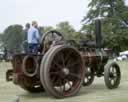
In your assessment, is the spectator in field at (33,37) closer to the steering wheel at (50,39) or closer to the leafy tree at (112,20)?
the steering wheel at (50,39)

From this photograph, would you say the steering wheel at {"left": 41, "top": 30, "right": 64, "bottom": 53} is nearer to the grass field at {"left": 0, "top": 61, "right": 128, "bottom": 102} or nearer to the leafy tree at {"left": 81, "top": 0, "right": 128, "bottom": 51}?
the grass field at {"left": 0, "top": 61, "right": 128, "bottom": 102}

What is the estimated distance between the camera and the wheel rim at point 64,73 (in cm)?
1198

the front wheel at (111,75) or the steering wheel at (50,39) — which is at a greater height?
the steering wheel at (50,39)

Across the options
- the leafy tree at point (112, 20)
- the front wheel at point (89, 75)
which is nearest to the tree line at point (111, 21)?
the leafy tree at point (112, 20)

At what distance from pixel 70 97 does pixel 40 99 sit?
0.84 m

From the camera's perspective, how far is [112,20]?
69.4 m

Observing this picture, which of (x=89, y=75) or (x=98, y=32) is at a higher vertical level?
(x=98, y=32)

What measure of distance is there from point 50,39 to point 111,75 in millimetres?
2400

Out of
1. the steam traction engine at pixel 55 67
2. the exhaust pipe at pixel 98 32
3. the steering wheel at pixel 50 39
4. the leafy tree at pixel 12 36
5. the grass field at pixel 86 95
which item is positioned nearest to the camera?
the grass field at pixel 86 95

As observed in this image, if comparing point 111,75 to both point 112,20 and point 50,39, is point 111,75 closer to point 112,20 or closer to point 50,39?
point 50,39

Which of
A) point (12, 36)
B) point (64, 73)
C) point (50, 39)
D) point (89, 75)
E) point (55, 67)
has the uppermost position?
point (12, 36)

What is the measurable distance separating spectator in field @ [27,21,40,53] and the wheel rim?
1.00 meters

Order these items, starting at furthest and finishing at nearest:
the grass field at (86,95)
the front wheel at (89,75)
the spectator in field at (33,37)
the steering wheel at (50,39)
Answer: the front wheel at (89,75) → the spectator in field at (33,37) → the steering wheel at (50,39) → the grass field at (86,95)

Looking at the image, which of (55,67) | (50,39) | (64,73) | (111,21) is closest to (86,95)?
(64,73)
